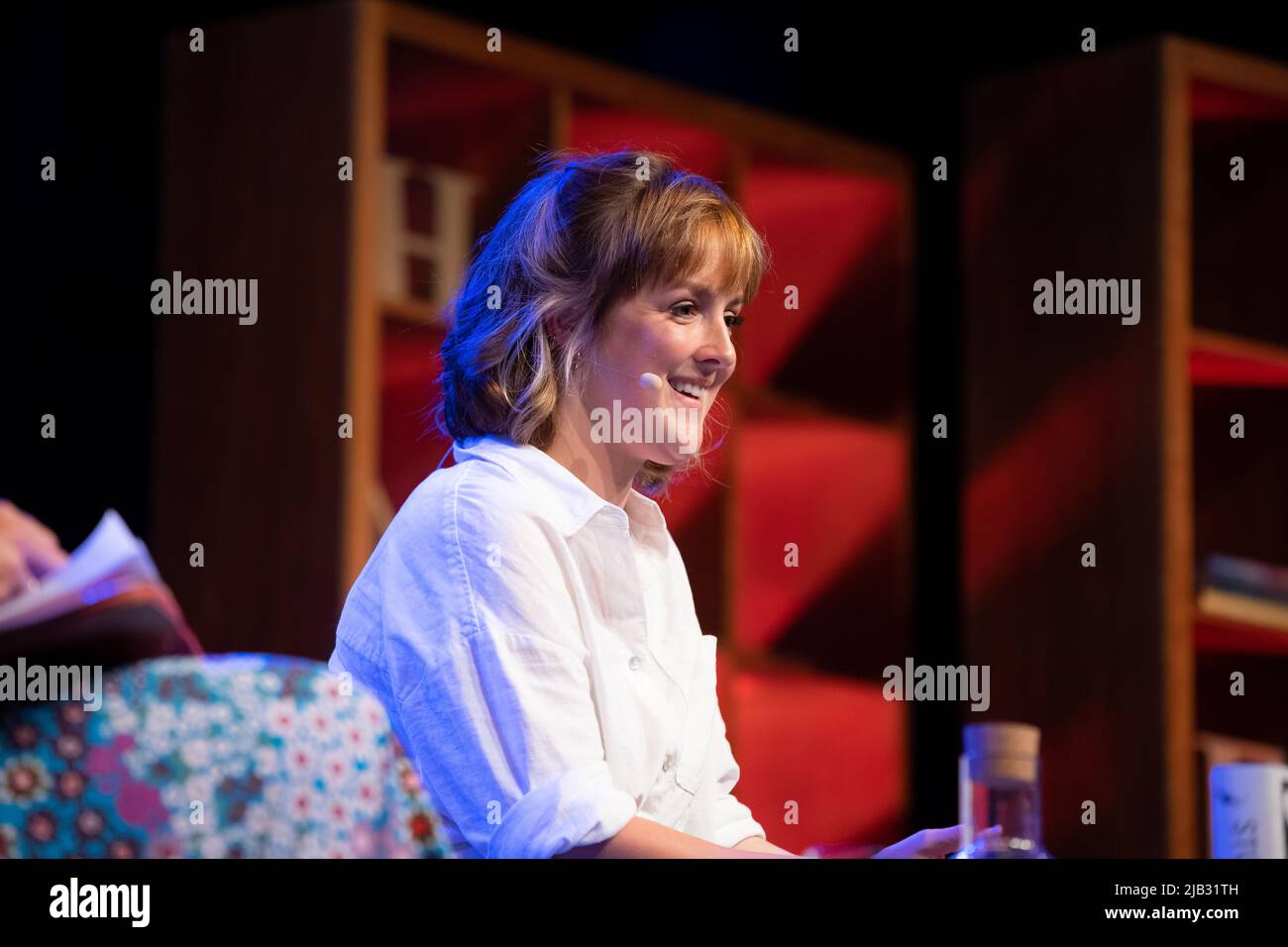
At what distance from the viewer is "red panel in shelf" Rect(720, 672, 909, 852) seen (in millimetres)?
3861

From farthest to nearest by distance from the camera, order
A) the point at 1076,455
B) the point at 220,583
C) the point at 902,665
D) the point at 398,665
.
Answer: the point at 902,665 < the point at 1076,455 < the point at 220,583 < the point at 398,665

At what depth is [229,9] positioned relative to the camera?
3535 mm

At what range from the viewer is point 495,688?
1.65m

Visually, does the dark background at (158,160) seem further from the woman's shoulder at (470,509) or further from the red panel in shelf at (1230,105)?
the woman's shoulder at (470,509)

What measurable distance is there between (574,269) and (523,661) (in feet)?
1.54

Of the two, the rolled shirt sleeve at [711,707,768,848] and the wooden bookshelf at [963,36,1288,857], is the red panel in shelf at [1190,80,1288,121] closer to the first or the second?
the wooden bookshelf at [963,36,1288,857]

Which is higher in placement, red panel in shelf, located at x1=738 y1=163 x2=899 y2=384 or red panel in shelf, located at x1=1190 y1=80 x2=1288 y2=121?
red panel in shelf, located at x1=1190 y1=80 x2=1288 y2=121

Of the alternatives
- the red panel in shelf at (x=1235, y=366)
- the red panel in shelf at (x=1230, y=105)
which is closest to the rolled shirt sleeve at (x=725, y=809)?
the red panel in shelf at (x=1235, y=366)

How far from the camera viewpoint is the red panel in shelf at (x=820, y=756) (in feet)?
12.7

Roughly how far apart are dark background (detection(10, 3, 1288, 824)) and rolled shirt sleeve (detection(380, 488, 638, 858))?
1.66m

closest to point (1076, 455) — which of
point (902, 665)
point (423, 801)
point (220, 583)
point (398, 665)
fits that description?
point (902, 665)

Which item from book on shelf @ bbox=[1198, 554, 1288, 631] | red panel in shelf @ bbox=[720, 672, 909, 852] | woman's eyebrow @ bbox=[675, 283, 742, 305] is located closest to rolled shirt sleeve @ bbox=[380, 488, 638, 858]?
woman's eyebrow @ bbox=[675, 283, 742, 305]
